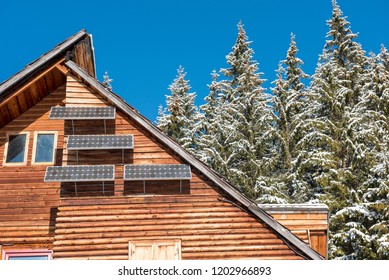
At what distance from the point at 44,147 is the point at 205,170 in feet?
18.7

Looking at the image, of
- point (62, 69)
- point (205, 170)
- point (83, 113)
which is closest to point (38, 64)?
point (62, 69)

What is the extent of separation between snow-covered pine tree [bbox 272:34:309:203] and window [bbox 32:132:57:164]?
60.9 ft

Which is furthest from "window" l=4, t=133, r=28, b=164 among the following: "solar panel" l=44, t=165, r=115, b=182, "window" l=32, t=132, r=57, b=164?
"solar panel" l=44, t=165, r=115, b=182

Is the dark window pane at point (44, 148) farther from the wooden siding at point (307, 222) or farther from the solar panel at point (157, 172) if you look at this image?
the wooden siding at point (307, 222)

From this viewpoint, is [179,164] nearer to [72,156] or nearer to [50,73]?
[72,156]

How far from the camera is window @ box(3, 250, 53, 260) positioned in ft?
41.4

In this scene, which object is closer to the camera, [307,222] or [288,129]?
[307,222]

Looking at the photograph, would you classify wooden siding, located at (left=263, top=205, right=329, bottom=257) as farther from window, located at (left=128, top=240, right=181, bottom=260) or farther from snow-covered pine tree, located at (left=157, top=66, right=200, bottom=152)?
snow-covered pine tree, located at (left=157, top=66, right=200, bottom=152)

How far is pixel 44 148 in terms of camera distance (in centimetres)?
1399

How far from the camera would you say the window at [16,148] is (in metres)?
13.7

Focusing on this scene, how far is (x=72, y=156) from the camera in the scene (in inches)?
511

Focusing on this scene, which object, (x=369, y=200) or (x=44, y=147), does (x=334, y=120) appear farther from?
(x=44, y=147)

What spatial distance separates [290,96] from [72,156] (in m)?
22.2

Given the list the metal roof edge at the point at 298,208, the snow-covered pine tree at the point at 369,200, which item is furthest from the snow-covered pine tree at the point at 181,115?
the metal roof edge at the point at 298,208
